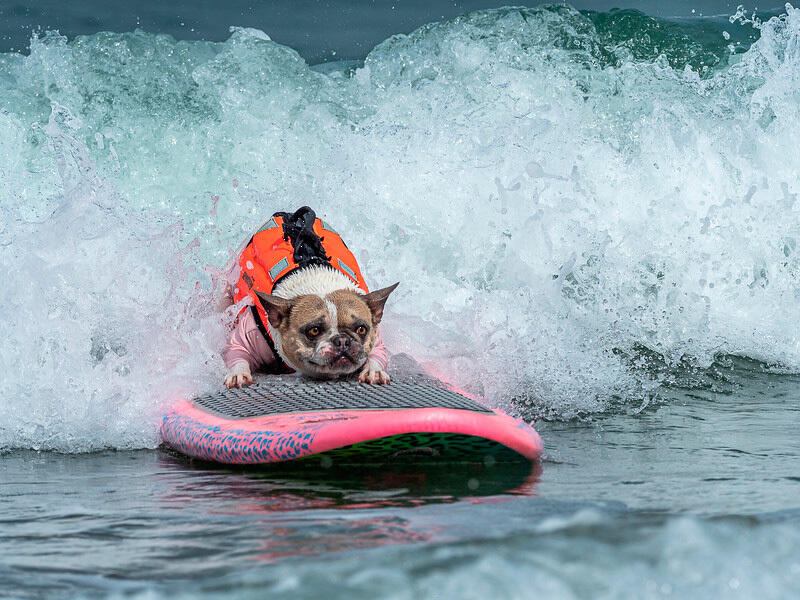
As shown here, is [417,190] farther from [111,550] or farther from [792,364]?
[111,550]

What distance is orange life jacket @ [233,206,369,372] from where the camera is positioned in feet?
21.1

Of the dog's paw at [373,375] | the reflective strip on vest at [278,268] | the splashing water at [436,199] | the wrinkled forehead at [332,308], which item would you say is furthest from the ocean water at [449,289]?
the dog's paw at [373,375]

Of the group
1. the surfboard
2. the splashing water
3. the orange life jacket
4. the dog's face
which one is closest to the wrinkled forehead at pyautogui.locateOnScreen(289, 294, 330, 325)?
the dog's face

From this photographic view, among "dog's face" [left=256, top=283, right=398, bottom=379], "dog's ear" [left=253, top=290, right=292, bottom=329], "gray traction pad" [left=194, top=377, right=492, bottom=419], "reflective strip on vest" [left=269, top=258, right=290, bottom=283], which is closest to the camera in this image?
"gray traction pad" [left=194, top=377, right=492, bottom=419]

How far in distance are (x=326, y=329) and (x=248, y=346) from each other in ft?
2.32

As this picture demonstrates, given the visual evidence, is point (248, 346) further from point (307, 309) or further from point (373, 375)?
point (373, 375)

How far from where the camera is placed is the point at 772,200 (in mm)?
11180

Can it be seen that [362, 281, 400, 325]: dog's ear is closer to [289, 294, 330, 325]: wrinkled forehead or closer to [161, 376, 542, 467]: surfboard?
[289, 294, 330, 325]: wrinkled forehead

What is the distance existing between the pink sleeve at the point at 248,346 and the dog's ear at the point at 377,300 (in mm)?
719

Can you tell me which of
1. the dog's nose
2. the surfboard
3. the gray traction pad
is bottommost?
the surfboard

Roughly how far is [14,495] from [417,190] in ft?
21.6

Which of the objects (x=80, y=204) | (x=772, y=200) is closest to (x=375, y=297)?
(x=80, y=204)

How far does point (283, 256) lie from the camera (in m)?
6.52

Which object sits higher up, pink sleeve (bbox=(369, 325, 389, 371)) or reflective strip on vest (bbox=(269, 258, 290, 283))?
reflective strip on vest (bbox=(269, 258, 290, 283))
